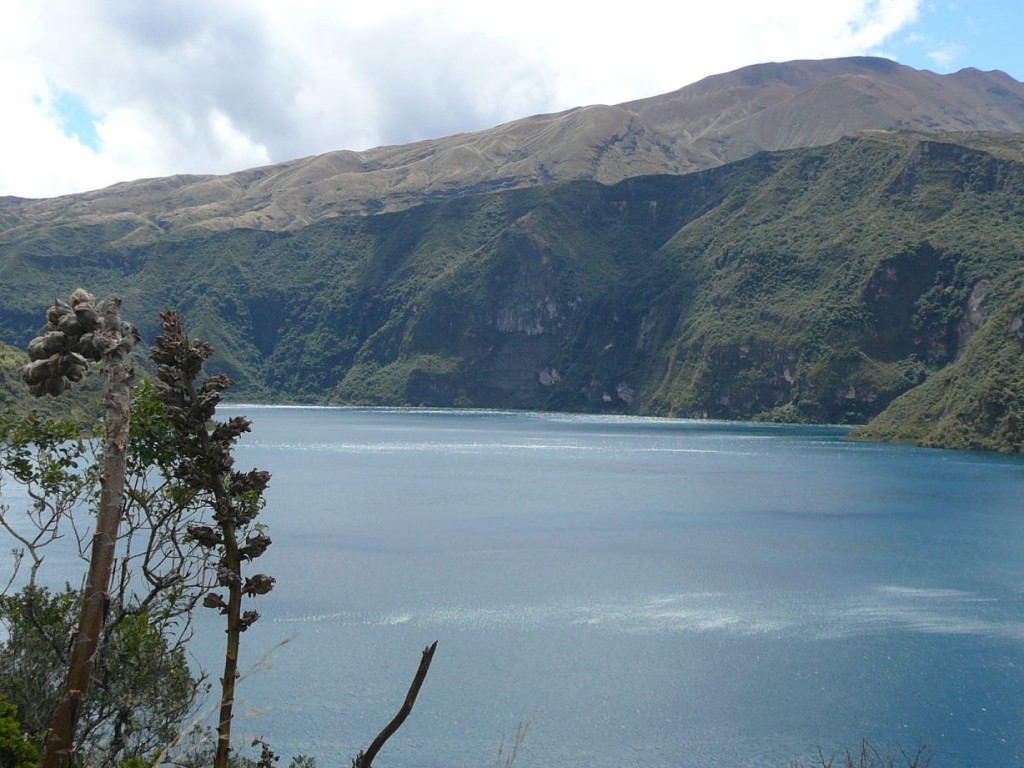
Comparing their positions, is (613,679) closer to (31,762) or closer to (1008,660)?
(1008,660)

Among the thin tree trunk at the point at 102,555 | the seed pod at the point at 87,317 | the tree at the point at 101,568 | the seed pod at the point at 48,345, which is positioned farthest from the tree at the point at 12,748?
the seed pod at the point at 87,317

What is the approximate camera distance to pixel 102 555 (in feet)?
24.3

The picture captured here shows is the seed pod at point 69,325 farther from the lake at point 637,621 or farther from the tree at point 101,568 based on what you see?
the lake at point 637,621

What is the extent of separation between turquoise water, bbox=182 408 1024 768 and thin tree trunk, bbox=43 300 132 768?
122 cm

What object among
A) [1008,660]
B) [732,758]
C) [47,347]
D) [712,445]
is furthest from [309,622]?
[712,445]

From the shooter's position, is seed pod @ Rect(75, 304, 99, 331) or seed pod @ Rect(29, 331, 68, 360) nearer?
seed pod @ Rect(29, 331, 68, 360)

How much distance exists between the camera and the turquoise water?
108 ft

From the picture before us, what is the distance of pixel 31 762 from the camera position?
10227 millimetres

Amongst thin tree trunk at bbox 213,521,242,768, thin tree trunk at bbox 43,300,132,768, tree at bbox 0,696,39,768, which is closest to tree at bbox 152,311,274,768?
thin tree trunk at bbox 213,521,242,768

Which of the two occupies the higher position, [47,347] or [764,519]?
[47,347]

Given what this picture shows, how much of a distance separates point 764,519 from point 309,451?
2723 inches

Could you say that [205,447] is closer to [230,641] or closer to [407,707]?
[230,641]

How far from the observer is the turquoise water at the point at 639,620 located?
33.0 metres

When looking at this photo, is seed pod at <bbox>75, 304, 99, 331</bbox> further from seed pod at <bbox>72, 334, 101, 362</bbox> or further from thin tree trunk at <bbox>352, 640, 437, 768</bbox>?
thin tree trunk at <bbox>352, 640, 437, 768</bbox>
